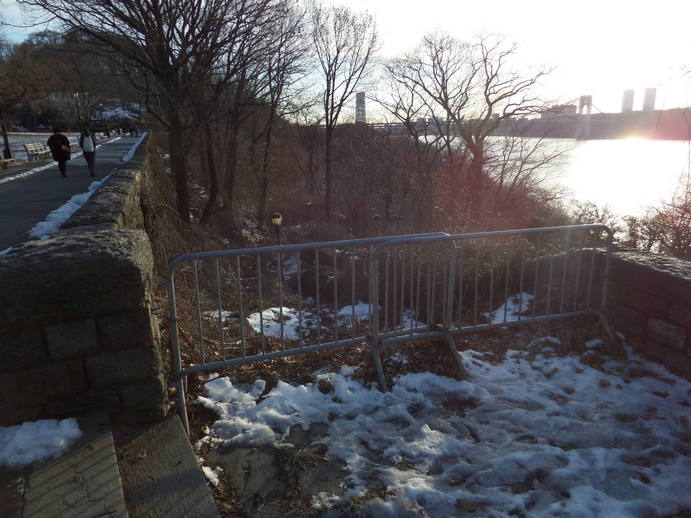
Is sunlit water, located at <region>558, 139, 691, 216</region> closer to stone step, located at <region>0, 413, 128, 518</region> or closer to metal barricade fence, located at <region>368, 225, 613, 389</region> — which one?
metal barricade fence, located at <region>368, 225, 613, 389</region>

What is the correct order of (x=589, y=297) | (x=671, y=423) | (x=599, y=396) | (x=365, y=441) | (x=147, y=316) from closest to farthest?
(x=147, y=316), (x=365, y=441), (x=671, y=423), (x=599, y=396), (x=589, y=297)

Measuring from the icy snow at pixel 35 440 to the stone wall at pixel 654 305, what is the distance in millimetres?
4564

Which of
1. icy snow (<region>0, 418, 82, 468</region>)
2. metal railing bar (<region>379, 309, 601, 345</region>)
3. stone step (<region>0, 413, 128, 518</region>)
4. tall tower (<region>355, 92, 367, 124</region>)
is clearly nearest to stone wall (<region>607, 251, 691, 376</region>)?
metal railing bar (<region>379, 309, 601, 345</region>)

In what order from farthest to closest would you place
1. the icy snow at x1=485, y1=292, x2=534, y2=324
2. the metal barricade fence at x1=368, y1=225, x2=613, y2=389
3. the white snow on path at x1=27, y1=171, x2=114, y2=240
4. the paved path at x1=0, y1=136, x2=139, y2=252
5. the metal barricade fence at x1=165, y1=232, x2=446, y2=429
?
the paved path at x1=0, y1=136, x2=139, y2=252
the white snow on path at x1=27, y1=171, x2=114, y2=240
the icy snow at x1=485, y1=292, x2=534, y2=324
the metal barricade fence at x1=368, y1=225, x2=613, y2=389
the metal barricade fence at x1=165, y1=232, x2=446, y2=429

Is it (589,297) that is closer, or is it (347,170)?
(589,297)

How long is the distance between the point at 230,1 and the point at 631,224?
12.6 meters

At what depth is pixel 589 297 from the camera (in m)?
4.84

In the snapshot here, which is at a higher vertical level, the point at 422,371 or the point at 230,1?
the point at 230,1

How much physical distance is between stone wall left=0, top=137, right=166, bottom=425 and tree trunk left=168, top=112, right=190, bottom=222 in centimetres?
1151

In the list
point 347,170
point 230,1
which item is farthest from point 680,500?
point 347,170

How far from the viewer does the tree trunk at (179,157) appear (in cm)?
1355

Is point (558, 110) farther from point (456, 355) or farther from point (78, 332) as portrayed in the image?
point (78, 332)

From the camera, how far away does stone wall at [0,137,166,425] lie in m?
2.60

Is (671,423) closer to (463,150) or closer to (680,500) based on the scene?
(680,500)
